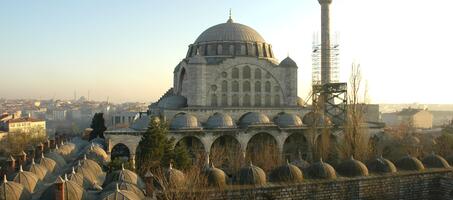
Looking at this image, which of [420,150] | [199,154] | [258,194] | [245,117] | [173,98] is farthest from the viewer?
[173,98]

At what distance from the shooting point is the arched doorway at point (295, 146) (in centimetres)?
2798

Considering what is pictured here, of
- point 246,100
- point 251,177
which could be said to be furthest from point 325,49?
point 251,177

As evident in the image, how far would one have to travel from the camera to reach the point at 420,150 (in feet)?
86.1

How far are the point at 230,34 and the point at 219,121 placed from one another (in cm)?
1048

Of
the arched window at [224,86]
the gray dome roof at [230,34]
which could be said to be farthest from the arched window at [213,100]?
the gray dome roof at [230,34]

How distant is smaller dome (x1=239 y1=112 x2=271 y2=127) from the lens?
2716 centimetres

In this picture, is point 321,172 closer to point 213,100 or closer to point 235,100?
point 213,100

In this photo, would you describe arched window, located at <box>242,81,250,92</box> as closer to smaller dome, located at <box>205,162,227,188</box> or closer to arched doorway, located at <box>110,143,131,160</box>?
arched doorway, located at <box>110,143,131,160</box>

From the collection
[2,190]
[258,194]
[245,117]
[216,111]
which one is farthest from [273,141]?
[2,190]

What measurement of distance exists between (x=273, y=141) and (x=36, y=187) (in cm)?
1590

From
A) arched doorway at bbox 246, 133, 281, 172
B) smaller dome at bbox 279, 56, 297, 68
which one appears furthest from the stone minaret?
arched doorway at bbox 246, 133, 281, 172

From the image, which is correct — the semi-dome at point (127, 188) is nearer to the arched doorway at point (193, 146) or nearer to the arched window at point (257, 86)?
the arched doorway at point (193, 146)

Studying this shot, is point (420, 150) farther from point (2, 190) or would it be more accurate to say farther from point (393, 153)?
point (2, 190)

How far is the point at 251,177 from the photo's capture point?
1550 centimetres
